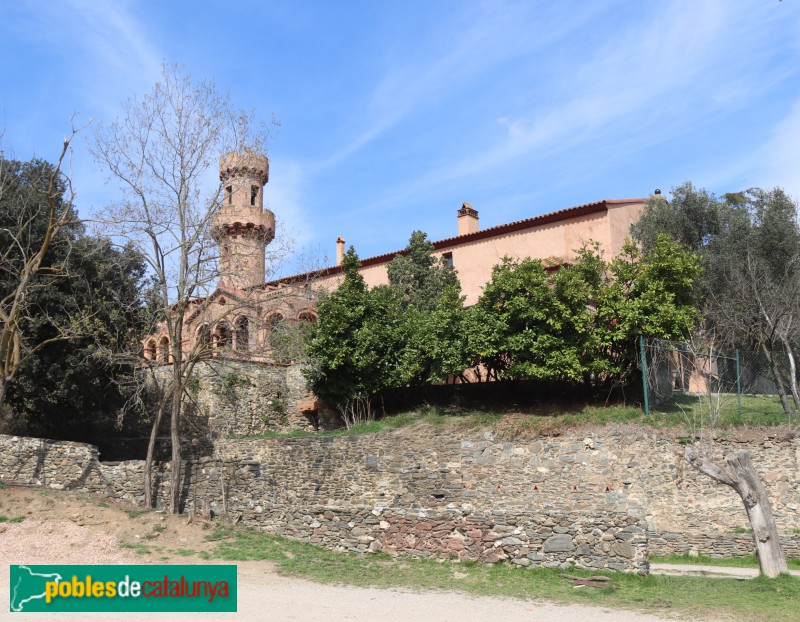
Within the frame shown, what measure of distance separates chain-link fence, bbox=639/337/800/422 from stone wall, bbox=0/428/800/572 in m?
2.13

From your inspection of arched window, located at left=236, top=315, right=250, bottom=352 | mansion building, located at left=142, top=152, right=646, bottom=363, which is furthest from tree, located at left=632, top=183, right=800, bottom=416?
arched window, located at left=236, top=315, right=250, bottom=352

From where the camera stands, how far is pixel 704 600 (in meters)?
10.4

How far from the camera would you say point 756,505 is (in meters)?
12.5

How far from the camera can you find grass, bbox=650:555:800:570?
14.2 m

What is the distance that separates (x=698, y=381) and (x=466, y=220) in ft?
58.7

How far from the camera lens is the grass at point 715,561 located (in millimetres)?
14203

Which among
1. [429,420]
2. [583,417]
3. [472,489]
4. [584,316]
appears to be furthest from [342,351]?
[583,417]

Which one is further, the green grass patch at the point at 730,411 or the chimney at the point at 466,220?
the chimney at the point at 466,220

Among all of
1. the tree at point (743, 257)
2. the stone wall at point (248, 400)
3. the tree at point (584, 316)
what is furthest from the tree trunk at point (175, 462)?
the tree at point (743, 257)

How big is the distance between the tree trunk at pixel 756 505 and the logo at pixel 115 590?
30.1ft

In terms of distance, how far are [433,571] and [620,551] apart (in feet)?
11.3

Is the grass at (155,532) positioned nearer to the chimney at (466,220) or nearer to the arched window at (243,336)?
the arched window at (243,336)

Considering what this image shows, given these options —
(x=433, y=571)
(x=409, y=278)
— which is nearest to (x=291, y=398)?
(x=409, y=278)

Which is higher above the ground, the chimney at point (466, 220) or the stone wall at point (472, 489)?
the chimney at point (466, 220)
